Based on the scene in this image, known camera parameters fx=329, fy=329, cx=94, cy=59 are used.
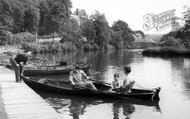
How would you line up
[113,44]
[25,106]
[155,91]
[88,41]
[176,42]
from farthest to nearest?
1. [113,44]
2. [88,41]
3. [176,42]
4. [155,91]
5. [25,106]

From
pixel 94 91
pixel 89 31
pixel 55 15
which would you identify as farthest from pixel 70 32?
pixel 94 91

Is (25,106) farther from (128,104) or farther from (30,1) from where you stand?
(30,1)

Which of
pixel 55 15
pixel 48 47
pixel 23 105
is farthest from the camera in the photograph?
pixel 55 15

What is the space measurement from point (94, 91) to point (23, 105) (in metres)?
6.60

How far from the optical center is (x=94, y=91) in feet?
58.2

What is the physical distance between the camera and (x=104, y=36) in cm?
10831

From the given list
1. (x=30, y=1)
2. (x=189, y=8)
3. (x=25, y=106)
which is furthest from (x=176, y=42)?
(x=25, y=106)

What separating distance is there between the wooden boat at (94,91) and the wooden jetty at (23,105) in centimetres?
360

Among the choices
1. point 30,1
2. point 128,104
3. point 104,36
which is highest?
point 30,1

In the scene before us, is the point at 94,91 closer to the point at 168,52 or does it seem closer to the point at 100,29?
the point at 168,52

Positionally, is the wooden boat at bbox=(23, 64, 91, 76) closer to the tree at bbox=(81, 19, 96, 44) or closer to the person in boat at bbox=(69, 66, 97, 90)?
the person in boat at bbox=(69, 66, 97, 90)

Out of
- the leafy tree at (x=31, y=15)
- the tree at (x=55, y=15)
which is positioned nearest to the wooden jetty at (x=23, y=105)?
the leafy tree at (x=31, y=15)

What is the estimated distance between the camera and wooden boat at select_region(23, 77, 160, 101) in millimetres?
17031

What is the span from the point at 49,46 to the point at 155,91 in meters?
70.4
